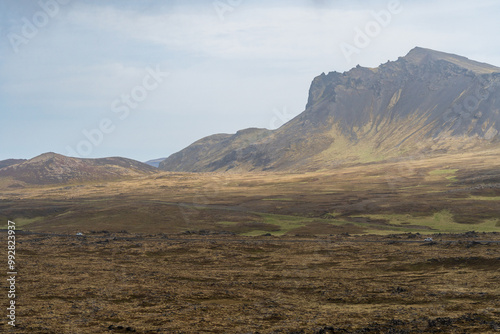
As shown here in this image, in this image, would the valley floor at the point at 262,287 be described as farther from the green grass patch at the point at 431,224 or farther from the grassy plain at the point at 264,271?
the green grass patch at the point at 431,224

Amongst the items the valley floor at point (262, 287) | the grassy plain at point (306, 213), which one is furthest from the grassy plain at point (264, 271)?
the grassy plain at point (306, 213)

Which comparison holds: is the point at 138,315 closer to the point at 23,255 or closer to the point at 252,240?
the point at 23,255

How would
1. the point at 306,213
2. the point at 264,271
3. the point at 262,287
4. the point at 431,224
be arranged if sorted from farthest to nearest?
the point at 306,213 → the point at 431,224 → the point at 264,271 → the point at 262,287

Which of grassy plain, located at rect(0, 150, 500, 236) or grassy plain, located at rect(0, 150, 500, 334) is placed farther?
grassy plain, located at rect(0, 150, 500, 236)

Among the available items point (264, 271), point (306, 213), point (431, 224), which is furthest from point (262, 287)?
point (306, 213)

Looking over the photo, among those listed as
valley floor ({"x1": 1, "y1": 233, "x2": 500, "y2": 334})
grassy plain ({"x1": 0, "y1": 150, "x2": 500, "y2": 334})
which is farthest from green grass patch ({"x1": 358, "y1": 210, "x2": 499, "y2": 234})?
valley floor ({"x1": 1, "y1": 233, "x2": 500, "y2": 334})

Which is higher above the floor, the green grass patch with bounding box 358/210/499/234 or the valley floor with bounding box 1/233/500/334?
the valley floor with bounding box 1/233/500/334

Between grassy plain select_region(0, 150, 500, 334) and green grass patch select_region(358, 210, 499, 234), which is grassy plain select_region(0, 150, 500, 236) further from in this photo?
grassy plain select_region(0, 150, 500, 334)

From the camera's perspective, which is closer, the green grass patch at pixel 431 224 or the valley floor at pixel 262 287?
the valley floor at pixel 262 287

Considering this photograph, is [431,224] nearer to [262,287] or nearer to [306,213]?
[306,213]

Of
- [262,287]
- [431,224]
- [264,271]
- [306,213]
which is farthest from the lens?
[306,213]

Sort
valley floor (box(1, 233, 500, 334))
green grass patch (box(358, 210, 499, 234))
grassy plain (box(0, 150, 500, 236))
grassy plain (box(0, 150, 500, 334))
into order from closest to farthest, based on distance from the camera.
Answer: valley floor (box(1, 233, 500, 334)) → grassy plain (box(0, 150, 500, 334)) → green grass patch (box(358, 210, 499, 234)) → grassy plain (box(0, 150, 500, 236))

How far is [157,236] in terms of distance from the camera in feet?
285

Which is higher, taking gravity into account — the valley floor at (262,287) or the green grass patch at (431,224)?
the valley floor at (262,287)
